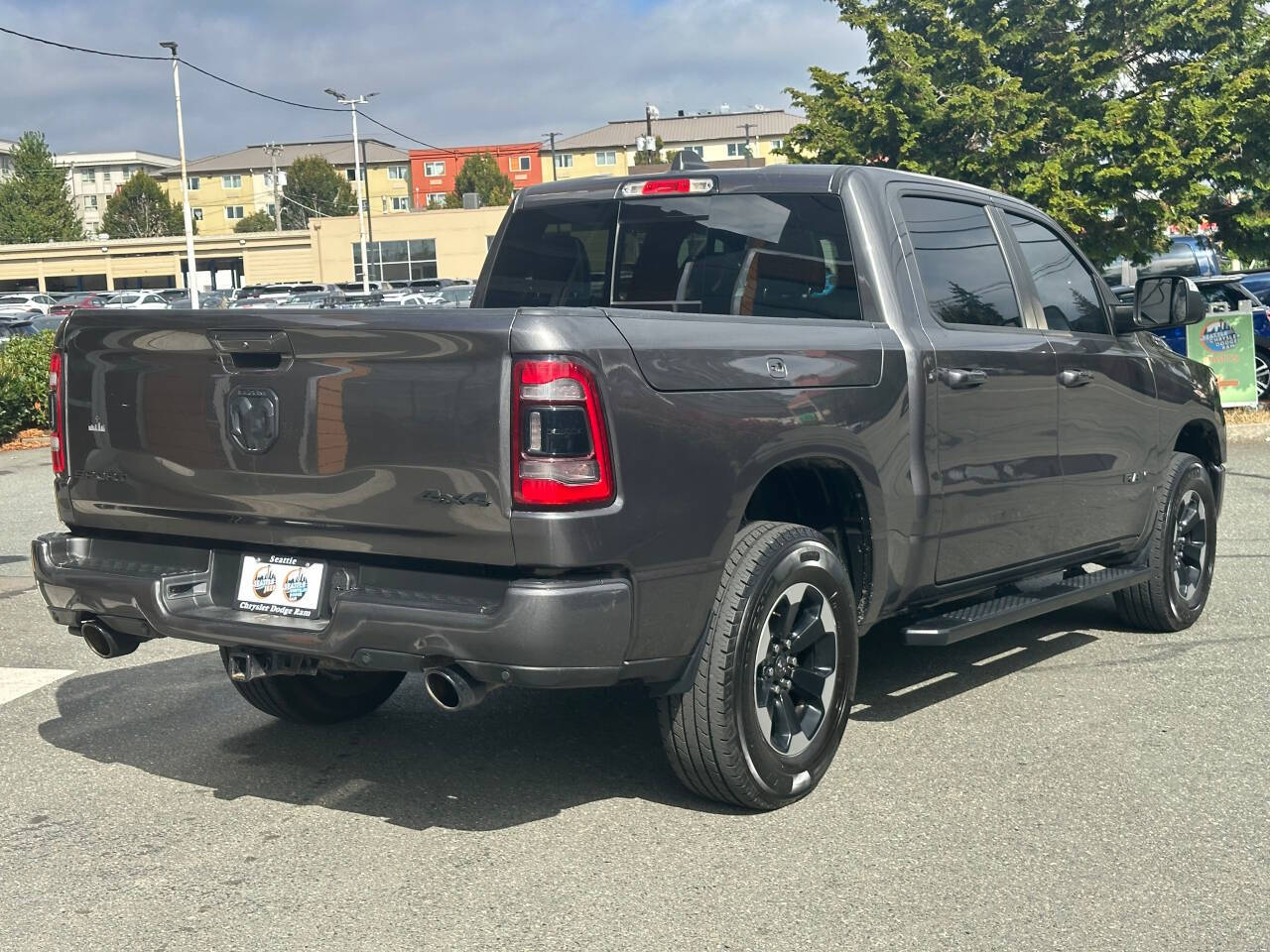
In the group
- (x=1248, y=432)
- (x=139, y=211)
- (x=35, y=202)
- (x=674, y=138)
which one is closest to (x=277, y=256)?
(x=35, y=202)

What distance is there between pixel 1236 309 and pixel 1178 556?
11395 mm

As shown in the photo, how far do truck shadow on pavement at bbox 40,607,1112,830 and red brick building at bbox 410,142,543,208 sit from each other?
139 meters

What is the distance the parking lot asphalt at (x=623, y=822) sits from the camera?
3.62 meters

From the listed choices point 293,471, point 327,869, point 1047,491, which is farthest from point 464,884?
point 1047,491

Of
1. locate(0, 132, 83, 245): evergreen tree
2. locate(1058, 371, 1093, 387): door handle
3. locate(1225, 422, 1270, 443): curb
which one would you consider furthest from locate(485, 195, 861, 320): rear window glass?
locate(0, 132, 83, 245): evergreen tree

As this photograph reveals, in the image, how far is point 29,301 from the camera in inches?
2479

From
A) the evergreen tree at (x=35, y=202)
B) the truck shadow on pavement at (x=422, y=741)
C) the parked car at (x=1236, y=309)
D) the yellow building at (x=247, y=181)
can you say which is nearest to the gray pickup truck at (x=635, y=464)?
the truck shadow on pavement at (x=422, y=741)

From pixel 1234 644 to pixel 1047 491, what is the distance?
1.58 meters

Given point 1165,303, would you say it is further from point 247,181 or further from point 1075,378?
point 247,181

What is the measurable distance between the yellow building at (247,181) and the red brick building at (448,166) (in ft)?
4.62

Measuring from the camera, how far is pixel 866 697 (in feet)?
19.0

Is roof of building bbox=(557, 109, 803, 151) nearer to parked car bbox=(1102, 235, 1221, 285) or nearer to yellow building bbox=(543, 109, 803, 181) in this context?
yellow building bbox=(543, 109, 803, 181)

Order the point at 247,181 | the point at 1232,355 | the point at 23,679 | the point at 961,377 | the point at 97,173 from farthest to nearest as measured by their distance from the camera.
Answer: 1. the point at 97,173
2. the point at 247,181
3. the point at 1232,355
4. the point at 23,679
5. the point at 961,377

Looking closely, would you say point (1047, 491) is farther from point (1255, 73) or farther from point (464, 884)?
point (1255, 73)
